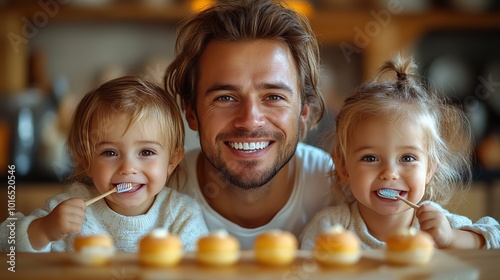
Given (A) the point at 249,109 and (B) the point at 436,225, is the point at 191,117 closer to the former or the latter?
(A) the point at 249,109

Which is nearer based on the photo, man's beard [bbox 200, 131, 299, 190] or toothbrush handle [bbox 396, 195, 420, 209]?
toothbrush handle [bbox 396, 195, 420, 209]

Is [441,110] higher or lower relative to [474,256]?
higher

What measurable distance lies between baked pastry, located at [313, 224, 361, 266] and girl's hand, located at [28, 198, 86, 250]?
52 cm

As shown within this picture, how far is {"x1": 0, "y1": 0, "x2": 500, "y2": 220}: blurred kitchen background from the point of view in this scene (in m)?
3.50

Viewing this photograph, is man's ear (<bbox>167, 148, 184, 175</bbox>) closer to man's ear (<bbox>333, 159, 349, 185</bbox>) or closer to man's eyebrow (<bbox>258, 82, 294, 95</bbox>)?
man's eyebrow (<bbox>258, 82, 294, 95</bbox>)

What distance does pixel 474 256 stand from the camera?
1149 millimetres

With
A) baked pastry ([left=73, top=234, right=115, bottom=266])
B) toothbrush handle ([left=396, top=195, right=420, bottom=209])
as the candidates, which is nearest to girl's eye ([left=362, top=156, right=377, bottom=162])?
toothbrush handle ([left=396, top=195, right=420, bottom=209])

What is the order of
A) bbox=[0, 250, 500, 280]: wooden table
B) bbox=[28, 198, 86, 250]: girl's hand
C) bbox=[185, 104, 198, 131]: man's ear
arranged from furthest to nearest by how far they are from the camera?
bbox=[185, 104, 198, 131]: man's ear, bbox=[28, 198, 86, 250]: girl's hand, bbox=[0, 250, 500, 280]: wooden table

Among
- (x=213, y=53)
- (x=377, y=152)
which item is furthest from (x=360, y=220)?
(x=213, y=53)

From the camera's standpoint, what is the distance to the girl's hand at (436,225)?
4.34 ft

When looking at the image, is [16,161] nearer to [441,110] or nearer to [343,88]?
[343,88]

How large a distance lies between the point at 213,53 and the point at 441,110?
23.9 inches

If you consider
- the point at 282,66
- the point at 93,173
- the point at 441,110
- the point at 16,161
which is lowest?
the point at 93,173

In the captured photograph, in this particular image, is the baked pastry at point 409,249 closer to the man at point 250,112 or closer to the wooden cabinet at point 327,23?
the man at point 250,112
